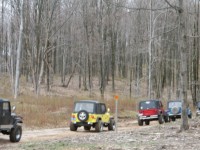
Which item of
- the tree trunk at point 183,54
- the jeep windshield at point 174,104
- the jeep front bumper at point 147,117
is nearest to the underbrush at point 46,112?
the jeep windshield at point 174,104

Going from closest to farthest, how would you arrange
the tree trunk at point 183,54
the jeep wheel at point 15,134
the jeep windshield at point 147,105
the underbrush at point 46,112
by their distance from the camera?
the tree trunk at point 183,54 → the jeep wheel at point 15,134 → the underbrush at point 46,112 → the jeep windshield at point 147,105

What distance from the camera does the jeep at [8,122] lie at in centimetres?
1611

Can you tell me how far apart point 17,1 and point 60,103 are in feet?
41.8

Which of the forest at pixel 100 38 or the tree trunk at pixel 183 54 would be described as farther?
the forest at pixel 100 38

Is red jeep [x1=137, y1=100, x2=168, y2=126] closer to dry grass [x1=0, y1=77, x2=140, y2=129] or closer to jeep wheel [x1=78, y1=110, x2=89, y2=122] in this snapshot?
dry grass [x1=0, y1=77, x2=140, y2=129]

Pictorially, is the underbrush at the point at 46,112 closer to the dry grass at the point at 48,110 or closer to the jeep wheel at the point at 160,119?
the dry grass at the point at 48,110

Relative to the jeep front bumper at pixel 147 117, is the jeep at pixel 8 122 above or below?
above

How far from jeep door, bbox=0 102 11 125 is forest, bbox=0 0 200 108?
1280 centimetres

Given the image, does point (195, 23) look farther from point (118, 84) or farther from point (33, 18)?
point (118, 84)

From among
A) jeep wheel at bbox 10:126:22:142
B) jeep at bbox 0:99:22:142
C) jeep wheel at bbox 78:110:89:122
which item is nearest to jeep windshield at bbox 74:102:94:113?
jeep wheel at bbox 78:110:89:122

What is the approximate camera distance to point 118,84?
61.4m

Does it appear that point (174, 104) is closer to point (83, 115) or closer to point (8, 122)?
point (83, 115)

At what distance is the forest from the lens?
38.0 metres

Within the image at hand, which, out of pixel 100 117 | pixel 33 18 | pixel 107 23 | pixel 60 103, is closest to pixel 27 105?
pixel 60 103
